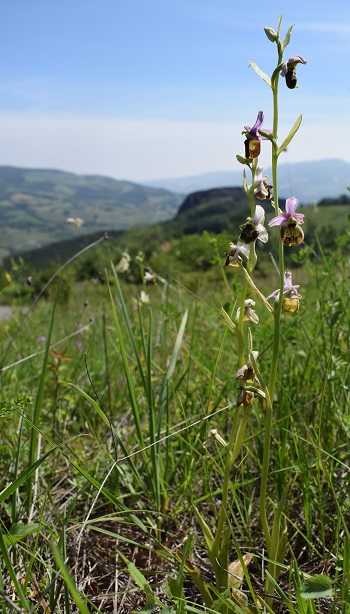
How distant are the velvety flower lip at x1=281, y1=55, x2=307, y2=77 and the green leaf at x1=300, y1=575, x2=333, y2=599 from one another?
47.5 inches

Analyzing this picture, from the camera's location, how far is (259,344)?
2.68m

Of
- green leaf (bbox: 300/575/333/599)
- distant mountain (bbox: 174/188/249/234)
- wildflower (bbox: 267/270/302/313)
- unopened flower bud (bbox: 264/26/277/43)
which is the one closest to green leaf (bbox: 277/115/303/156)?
unopened flower bud (bbox: 264/26/277/43)

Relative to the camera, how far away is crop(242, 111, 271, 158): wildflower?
1469 mm

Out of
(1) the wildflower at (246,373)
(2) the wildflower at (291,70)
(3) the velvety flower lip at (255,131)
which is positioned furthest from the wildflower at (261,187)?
(1) the wildflower at (246,373)

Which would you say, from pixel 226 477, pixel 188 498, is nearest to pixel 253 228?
pixel 226 477

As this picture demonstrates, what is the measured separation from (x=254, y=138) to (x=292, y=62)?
0.66 ft

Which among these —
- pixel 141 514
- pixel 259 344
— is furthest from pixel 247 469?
pixel 259 344

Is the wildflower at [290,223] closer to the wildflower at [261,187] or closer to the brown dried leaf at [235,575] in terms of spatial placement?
the wildflower at [261,187]

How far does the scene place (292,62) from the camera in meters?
1.39

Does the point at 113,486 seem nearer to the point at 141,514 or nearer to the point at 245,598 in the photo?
the point at 141,514

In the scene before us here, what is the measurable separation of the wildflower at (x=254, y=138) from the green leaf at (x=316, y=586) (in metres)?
1.04

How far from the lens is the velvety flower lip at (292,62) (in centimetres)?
139

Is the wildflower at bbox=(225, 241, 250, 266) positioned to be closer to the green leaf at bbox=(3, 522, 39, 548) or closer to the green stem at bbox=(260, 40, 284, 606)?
the green stem at bbox=(260, 40, 284, 606)

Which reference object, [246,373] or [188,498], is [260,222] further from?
[188,498]
